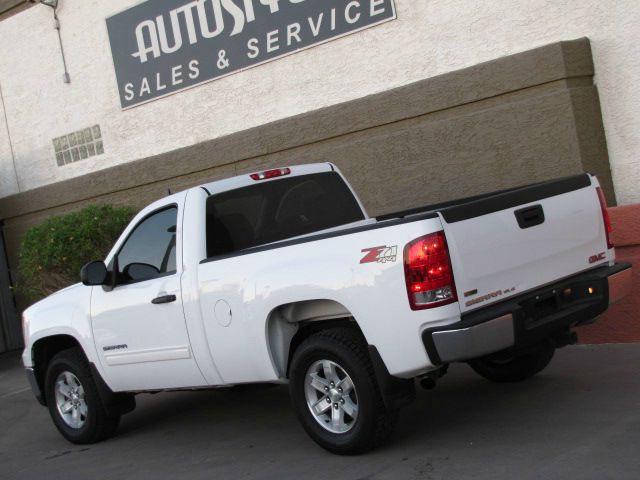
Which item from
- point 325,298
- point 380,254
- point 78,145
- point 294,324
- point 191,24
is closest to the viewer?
point 380,254

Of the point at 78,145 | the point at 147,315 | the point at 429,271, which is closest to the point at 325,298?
the point at 429,271

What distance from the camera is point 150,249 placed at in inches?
279

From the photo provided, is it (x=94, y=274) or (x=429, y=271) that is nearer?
(x=429, y=271)

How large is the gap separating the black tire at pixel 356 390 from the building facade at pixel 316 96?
404 cm

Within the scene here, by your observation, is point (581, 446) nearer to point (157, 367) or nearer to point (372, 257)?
point (372, 257)

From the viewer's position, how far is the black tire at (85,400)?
758 centimetres

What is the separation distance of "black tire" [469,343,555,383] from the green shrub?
243 inches

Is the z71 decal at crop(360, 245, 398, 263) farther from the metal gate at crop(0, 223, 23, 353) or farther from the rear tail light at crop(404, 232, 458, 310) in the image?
the metal gate at crop(0, 223, 23, 353)

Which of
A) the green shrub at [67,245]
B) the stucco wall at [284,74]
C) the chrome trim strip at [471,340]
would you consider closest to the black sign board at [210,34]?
the stucco wall at [284,74]

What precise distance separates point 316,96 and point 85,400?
4.89m

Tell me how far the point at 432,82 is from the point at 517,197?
4.43 metres

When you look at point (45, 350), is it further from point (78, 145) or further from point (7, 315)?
point (7, 315)

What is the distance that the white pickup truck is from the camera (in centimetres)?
524

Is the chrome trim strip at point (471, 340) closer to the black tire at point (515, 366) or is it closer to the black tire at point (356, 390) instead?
the black tire at point (356, 390)
